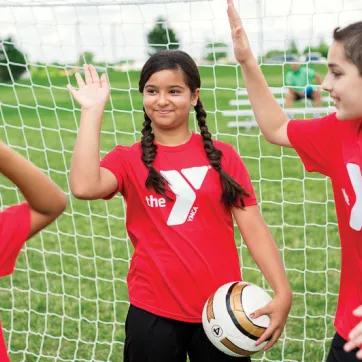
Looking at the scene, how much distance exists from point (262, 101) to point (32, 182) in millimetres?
1196

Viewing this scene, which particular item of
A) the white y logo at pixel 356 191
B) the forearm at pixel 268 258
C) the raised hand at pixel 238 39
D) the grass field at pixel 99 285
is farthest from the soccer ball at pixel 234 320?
the grass field at pixel 99 285

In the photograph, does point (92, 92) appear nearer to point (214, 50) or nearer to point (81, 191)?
point (81, 191)

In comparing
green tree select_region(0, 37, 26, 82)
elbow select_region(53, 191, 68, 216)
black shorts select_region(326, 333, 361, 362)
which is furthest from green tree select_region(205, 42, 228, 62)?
elbow select_region(53, 191, 68, 216)

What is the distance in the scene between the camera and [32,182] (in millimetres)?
1879

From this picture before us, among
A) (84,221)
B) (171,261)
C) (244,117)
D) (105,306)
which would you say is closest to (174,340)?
(171,261)

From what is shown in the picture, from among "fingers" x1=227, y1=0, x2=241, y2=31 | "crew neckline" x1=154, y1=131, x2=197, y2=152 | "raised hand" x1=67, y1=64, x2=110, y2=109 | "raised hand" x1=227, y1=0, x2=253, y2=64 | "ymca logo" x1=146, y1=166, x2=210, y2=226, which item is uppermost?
"fingers" x1=227, y1=0, x2=241, y2=31

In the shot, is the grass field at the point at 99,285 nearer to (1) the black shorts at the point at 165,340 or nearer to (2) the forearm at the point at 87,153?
(1) the black shorts at the point at 165,340

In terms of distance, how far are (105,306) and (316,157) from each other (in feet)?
9.08

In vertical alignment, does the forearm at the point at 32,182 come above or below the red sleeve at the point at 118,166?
above

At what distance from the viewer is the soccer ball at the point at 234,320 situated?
8.70 ft

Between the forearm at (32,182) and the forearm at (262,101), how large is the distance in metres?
1.08

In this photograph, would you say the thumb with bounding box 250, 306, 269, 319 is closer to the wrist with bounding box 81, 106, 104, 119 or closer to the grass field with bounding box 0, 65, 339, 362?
the wrist with bounding box 81, 106, 104, 119

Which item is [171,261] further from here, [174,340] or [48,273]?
[48,273]

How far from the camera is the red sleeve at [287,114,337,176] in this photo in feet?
8.41
